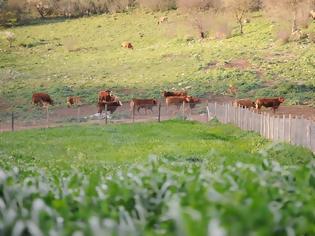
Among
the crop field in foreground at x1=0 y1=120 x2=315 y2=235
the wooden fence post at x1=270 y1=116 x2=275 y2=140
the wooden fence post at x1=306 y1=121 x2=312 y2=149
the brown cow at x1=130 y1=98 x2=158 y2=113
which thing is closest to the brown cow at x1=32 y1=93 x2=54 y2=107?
the brown cow at x1=130 y1=98 x2=158 y2=113

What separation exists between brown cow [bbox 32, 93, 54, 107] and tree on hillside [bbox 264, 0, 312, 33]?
1063 inches

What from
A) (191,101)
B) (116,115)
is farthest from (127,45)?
(191,101)

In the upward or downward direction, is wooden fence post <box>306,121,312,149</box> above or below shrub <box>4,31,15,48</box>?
below

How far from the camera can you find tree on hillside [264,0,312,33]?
6650 centimetres

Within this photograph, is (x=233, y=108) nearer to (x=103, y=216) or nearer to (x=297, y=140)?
(x=297, y=140)

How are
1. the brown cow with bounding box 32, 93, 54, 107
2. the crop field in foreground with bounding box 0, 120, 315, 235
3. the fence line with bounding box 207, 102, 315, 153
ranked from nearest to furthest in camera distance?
the crop field in foreground with bounding box 0, 120, 315, 235
the fence line with bounding box 207, 102, 315, 153
the brown cow with bounding box 32, 93, 54, 107

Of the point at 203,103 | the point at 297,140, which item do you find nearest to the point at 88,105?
the point at 203,103

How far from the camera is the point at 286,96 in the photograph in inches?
1903

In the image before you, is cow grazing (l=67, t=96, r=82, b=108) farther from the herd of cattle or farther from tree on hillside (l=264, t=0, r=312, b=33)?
tree on hillside (l=264, t=0, r=312, b=33)

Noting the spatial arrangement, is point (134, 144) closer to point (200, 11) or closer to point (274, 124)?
point (274, 124)

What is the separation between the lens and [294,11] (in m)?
66.7

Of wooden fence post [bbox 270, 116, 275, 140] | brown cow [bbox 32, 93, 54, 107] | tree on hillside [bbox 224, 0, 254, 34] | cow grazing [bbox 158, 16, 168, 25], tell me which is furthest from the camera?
cow grazing [bbox 158, 16, 168, 25]

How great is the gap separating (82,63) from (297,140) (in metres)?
43.3

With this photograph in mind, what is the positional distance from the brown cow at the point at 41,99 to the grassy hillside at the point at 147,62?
1.14 m
